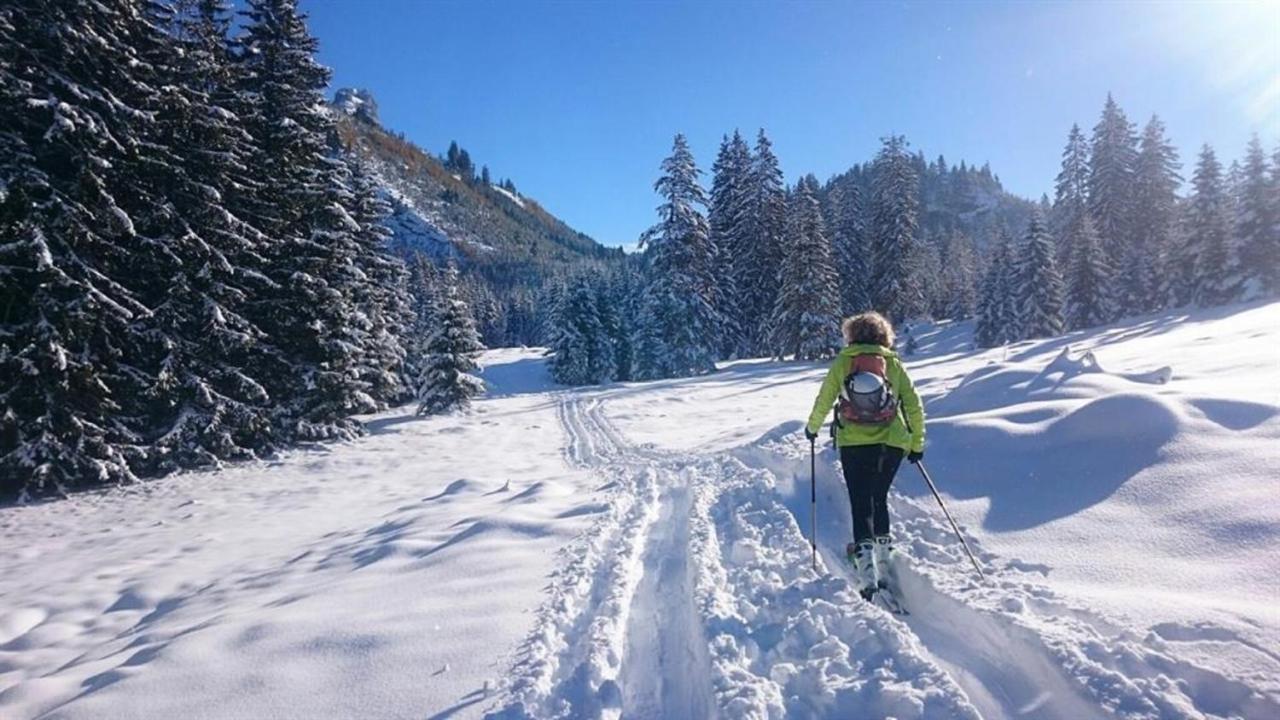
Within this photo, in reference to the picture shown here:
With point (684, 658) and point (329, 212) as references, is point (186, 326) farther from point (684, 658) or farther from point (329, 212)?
point (684, 658)

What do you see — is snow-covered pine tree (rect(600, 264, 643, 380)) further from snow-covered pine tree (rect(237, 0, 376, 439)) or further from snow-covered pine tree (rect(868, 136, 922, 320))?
snow-covered pine tree (rect(237, 0, 376, 439))

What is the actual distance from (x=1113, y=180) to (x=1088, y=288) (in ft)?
45.2

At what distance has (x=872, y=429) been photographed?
480 centimetres

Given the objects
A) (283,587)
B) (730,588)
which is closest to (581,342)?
(283,587)

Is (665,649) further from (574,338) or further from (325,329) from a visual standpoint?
(574,338)

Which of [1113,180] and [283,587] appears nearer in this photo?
[283,587]

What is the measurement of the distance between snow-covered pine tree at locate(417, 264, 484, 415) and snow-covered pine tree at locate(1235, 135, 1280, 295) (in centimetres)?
4159

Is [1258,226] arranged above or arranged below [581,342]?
above

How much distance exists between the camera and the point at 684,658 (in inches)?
161

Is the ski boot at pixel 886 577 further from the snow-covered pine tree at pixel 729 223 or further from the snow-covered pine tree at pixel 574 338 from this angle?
the snow-covered pine tree at pixel 574 338

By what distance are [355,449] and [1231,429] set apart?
17.0 m

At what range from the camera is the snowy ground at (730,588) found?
349 centimetres

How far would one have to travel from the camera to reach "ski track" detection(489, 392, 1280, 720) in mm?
3230

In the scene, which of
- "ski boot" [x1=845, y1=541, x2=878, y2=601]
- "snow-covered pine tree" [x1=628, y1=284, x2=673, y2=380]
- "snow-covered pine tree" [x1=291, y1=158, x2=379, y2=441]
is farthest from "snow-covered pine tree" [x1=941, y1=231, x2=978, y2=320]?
"ski boot" [x1=845, y1=541, x2=878, y2=601]
